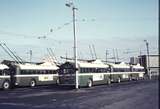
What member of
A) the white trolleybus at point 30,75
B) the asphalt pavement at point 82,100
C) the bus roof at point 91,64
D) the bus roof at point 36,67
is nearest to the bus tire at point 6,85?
the white trolleybus at point 30,75

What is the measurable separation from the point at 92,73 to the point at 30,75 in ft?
24.4

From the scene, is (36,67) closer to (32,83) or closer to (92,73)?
(32,83)

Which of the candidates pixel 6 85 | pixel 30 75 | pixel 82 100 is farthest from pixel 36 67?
pixel 82 100

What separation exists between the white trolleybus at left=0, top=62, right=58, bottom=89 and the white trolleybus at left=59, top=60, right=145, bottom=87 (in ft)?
16.1

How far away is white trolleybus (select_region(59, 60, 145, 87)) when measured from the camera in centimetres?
3400

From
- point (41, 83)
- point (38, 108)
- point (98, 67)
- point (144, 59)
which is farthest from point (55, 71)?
point (144, 59)

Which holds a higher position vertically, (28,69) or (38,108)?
(28,69)

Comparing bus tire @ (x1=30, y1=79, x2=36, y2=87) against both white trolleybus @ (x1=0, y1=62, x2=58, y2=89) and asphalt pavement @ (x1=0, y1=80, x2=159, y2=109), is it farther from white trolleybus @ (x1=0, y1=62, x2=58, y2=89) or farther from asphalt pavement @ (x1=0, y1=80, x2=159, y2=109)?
asphalt pavement @ (x1=0, y1=80, x2=159, y2=109)

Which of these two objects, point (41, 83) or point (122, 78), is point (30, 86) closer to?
point (41, 83)

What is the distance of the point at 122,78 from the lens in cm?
4769

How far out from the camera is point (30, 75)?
38.2 metres

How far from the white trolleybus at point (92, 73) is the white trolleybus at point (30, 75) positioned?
16.1 feet

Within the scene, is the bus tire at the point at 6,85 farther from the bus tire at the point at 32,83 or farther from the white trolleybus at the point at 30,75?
the bus tire at the point at 32,83

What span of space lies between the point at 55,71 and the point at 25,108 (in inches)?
1063
